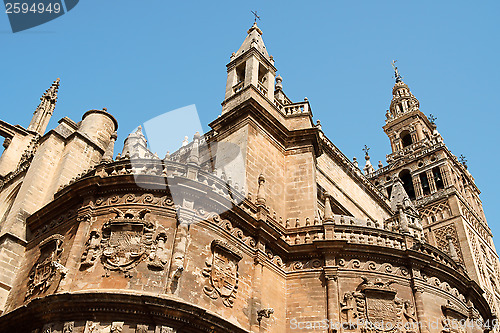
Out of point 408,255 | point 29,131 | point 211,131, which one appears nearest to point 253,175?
point 211,131

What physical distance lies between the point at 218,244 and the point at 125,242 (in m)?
2.65

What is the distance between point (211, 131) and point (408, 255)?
31.4ft

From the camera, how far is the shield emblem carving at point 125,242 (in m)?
13.6

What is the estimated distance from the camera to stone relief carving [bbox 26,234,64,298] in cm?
1436

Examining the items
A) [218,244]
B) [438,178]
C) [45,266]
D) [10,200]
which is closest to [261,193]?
[218,244]

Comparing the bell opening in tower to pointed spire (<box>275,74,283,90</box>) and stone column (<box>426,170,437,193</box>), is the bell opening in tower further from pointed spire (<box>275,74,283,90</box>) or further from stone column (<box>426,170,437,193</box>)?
pointed spire (<box>275,74,283,90</box>)

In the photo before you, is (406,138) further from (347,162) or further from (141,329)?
(141,329)

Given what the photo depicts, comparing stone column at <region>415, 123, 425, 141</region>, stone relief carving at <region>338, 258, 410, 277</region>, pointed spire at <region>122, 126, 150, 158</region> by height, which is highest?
stone column at <region>415, 123, 425, 141</region>

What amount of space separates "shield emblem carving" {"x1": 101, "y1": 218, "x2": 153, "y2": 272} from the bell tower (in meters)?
18.0

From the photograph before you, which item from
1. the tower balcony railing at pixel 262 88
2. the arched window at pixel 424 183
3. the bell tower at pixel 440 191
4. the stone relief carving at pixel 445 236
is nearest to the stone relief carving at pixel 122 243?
the tower balcony railing at pixel 262 88

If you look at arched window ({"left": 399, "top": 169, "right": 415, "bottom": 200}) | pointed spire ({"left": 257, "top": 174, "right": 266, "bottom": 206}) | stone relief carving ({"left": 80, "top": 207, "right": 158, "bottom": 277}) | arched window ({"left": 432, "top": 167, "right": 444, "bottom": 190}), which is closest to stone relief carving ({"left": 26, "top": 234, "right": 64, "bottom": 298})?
stone relief carving ({"left": 80, "top": 207, "right": 158, "bottom": 277})

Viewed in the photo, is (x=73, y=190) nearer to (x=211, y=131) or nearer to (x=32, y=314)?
(x=32, y=314)

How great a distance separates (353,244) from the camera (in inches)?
664

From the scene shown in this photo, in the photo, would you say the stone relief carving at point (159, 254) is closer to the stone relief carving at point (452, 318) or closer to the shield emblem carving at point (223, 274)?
the shield emblem carving at point (223, 274)
